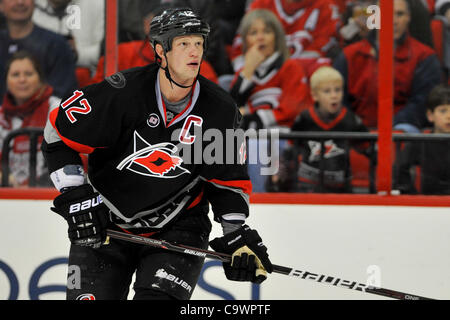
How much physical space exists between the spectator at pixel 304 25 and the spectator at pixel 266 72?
0.06m

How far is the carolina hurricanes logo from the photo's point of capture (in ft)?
8.64

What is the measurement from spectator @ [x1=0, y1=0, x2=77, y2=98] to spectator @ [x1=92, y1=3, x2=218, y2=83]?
0.25 meters

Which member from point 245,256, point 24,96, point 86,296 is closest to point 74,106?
point 86,296

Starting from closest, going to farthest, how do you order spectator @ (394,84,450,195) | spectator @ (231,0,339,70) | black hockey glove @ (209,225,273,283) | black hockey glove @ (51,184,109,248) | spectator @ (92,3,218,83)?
black hockey glove @ (51,184,109,248), black hockey glove @ (209,225,273,283), spectator @ (394,84,450,195), spectator @ (92,3,218,83), spectator @ (231,0,339,70)

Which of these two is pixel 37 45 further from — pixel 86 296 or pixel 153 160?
pixel 86 296

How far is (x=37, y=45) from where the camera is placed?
173 inches

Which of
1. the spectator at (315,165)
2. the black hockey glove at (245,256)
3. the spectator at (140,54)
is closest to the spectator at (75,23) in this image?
the spectator at (140,54)

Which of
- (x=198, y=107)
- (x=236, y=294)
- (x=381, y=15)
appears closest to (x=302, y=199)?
(x=236, y=294)

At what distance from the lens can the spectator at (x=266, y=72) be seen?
4402 millimetres

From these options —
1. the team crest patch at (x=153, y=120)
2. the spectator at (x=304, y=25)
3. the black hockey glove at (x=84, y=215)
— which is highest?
the spectator at (x=304, y=25)

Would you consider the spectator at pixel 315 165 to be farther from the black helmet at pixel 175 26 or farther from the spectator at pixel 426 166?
the black helmet at pixel 175 26

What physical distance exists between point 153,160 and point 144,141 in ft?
Result: 0.23

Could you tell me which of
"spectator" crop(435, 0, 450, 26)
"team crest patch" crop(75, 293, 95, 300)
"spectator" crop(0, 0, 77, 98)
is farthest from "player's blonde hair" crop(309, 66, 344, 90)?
"team crest patch" crop(75, 293, 95, 300)

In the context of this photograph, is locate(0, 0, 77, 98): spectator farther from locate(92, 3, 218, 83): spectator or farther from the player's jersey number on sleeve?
the player's jersey number on sleeve
